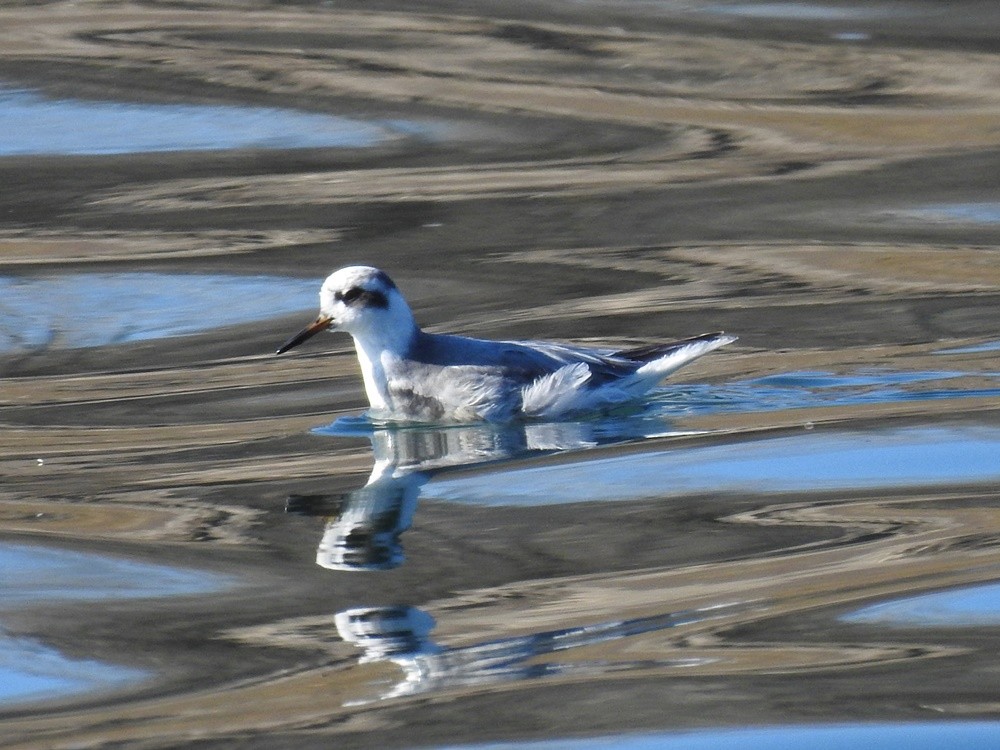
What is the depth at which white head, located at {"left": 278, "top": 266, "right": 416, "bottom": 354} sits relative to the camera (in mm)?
6938

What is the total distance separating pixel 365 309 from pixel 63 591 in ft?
7.69

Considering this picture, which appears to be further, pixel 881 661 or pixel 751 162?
pixel 751 162

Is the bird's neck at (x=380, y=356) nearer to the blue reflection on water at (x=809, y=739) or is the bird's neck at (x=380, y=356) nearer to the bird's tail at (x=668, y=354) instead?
the bird's tail at (x=668, y=354)

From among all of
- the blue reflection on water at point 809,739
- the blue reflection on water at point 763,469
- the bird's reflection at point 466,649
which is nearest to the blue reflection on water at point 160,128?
the blue reflection on water at point 763,469

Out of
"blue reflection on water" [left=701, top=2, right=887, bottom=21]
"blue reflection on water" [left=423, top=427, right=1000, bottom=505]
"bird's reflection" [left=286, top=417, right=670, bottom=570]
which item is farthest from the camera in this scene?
"blue reflection on water" [left=701, top=2, right=887, bottom=21]

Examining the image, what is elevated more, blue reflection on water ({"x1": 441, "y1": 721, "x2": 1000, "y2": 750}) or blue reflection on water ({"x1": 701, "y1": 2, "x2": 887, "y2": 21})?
blue reflection on water ({"x1": 701, "y1": 2, "x2": 887, "y2": 21})

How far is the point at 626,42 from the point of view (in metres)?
12.3

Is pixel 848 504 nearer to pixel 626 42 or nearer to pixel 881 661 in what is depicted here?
pixel 881 661

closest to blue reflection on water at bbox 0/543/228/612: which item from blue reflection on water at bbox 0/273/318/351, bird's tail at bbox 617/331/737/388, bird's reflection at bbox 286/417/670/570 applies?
bird's reflection at bbox 286/417/670/570

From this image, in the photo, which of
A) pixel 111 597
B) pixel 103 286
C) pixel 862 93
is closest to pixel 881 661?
pixel 111 597

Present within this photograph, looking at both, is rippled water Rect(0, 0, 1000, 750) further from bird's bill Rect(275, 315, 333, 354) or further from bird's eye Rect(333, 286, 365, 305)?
bird's eye Rect(333, 286, 365, 305)

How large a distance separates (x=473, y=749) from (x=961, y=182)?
23.4ft

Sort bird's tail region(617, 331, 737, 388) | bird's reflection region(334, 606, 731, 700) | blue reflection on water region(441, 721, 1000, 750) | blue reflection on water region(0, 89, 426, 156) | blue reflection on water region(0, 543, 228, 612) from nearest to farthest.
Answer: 1. blue reflection on water region(441, 721, 1000, 750)
2. bird's reflection region(334, 606, 731, 700)
3. blue reflection on water region(0, 543, 228, 612)
4. bird's tail region(617, 331, 737, 388)
5. blue reflection on water region(0, 89, 426, 156)

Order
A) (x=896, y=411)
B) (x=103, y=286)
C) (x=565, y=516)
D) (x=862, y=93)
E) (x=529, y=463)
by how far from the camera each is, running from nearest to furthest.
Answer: (x=565, y=516)
(x=529, y=463)
(x=896, y=411)
(x=103, y=286)
(x=862, y=93)
